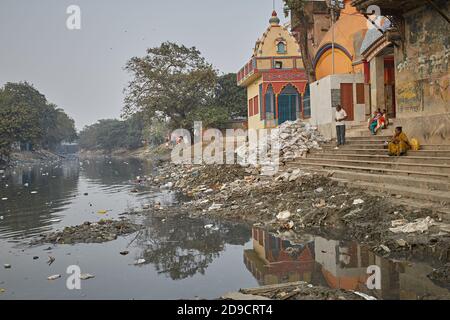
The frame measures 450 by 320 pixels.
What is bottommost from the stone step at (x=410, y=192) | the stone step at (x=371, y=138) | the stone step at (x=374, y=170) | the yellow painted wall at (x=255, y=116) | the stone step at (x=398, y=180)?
the stone step at (x=410, y=192)

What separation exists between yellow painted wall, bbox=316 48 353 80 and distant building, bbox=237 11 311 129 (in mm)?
1528

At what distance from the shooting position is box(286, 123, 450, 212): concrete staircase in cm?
818

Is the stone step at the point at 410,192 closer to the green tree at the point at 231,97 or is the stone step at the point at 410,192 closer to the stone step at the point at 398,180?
the stone step at the point at 398,180

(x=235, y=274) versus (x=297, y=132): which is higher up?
(x=297, y=132)

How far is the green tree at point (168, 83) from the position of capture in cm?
3294

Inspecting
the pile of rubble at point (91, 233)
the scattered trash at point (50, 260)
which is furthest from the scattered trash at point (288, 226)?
the scattered trash at point (50, 260)

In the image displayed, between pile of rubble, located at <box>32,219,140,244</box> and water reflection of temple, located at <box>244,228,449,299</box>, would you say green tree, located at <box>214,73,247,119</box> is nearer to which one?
pile of rubble, located at <box>32,219,140,244</box>

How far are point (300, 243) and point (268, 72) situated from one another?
58.7ft

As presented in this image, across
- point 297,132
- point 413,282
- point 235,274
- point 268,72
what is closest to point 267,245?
point 235,274

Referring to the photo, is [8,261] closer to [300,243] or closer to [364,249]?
[300,243]

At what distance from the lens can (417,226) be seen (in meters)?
6.89

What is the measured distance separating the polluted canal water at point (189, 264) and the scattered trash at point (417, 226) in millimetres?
753

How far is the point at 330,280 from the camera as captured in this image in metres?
5.66
